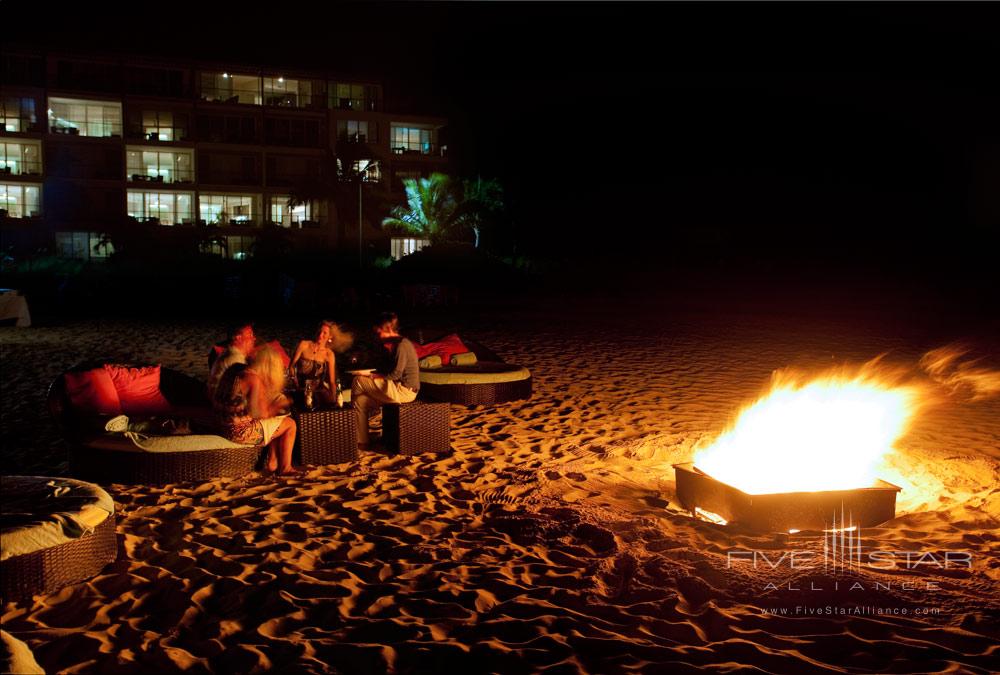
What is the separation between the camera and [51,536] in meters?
4.34

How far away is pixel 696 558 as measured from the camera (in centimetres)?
493

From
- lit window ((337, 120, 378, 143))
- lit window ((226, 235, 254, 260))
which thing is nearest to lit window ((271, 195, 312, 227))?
lit window ((226, 235, 254, 260))

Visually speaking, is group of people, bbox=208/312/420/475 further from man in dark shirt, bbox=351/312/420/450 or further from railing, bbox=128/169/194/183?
railing, bbox=128/169/194/183

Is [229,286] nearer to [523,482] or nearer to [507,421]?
[507,421]

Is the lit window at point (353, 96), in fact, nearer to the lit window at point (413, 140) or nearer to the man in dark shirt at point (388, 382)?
the lit window at point (413, 140)

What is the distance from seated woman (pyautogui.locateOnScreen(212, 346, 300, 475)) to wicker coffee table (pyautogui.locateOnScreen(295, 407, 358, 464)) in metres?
0.13

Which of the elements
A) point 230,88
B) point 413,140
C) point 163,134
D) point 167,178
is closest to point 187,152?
point 163,134

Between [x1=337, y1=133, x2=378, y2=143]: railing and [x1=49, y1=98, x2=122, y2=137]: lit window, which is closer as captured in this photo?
[x1=49, y1=98, x2=122, y2=137]: lit window

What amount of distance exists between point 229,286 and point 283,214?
80.4ft

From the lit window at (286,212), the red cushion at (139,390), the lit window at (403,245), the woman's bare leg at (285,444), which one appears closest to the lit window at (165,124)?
the lit window at (286,212)

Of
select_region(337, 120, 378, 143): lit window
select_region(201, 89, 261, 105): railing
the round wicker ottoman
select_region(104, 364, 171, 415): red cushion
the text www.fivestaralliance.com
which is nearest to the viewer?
the text www.fivestaralliance.com

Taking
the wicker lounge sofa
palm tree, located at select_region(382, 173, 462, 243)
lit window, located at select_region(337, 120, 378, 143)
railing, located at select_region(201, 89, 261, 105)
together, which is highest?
railing, located at select_region(201, 89, 261, 105)

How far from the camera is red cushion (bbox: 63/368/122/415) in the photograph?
6.50 metres

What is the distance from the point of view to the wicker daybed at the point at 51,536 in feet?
13.8
